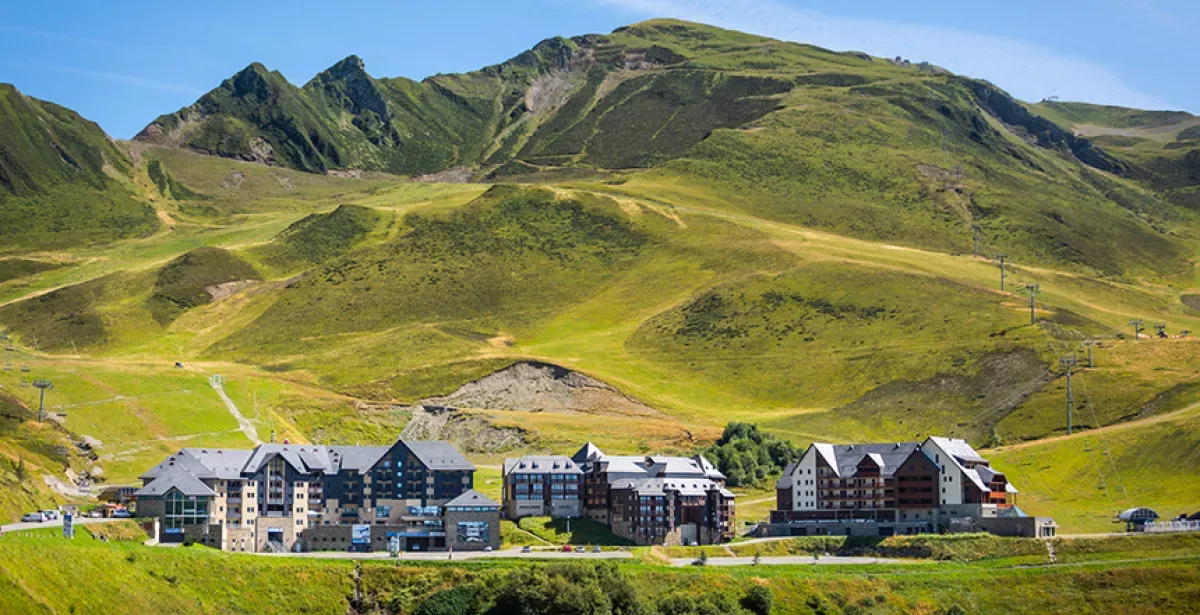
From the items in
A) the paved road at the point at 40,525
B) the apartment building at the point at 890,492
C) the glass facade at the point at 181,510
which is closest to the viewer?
the paved road at the point at 40,525

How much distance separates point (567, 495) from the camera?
136875mm

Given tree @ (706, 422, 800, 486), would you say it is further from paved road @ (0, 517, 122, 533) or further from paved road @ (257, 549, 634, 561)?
paved road @ (0, 517, 122, 533)

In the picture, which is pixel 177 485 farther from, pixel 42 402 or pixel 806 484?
pixel 806 484

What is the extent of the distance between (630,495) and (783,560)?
53.7 feet

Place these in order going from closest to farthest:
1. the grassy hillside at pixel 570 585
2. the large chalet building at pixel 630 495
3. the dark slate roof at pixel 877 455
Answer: the grassy hillside at pixel 570 585 → the large chalet building at pixel 630 495 → the dark slate roof at pixel 877 455

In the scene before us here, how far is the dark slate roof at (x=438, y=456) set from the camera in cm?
13575

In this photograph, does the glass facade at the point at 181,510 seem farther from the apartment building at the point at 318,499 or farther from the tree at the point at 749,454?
the tree at the point at 749,454

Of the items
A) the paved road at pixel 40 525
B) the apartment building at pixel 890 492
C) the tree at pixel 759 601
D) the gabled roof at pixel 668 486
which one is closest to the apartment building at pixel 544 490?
the gabled roof at pixel 668 486

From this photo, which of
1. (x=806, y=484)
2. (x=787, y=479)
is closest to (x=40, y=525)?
(x=787, y=479)

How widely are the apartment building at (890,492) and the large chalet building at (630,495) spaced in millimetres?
7402

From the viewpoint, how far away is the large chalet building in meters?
128

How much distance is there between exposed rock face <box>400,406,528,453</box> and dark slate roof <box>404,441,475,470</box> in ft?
148

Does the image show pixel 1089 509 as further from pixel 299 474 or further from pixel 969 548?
pixel 299 474

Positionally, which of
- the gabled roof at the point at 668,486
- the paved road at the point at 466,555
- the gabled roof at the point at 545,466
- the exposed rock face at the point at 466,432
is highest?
the exposed rock face at the point at 466,432
